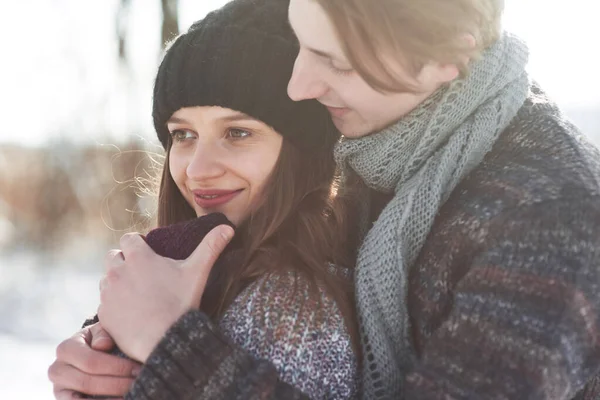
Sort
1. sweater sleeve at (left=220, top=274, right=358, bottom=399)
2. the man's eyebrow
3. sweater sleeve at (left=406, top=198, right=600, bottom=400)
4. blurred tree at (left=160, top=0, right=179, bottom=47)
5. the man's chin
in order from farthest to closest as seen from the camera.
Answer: blurred tree at (left=160, top=0, right=179, bottom=47)
the man's chin
the man's eyebrow
sweater sleeve at (left=220, top=274, right=358, bottom=399)
sweater sleeve at (left=406, top=198, right=600, bottom=400)

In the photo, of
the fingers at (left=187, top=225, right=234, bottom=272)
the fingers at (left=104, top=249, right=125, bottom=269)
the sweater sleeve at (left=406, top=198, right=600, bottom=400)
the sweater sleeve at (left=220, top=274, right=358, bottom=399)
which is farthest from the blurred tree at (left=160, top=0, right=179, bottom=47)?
the sweater sleeve at (left=406, top=198, right=600, bottom=400)

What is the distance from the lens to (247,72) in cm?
166

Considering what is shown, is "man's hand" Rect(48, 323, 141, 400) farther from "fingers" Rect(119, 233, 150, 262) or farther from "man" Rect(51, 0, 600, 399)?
"fingers" Rect(119, 233, 150, 262)

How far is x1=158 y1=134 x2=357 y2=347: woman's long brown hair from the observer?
4.78ft

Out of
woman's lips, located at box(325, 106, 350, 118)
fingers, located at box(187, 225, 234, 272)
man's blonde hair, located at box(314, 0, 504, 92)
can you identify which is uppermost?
man's blonde hair, located at box(314, 0, 504, 92)

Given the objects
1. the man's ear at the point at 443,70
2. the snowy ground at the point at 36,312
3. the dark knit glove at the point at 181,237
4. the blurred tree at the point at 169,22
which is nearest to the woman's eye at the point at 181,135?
the dark knit glove at the point at 181,237

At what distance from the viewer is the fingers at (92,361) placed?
1378 millimetres

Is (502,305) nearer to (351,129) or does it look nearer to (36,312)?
(351,129)

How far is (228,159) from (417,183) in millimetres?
476

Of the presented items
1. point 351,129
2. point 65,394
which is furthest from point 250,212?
point 65,394

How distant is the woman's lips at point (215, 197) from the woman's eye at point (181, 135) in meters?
0.15

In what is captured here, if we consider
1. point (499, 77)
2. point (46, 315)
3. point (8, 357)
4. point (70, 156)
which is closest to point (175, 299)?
point (499, 77)

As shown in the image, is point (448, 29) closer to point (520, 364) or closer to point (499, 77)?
point (499, 77)

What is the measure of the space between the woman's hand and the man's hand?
4 cm
